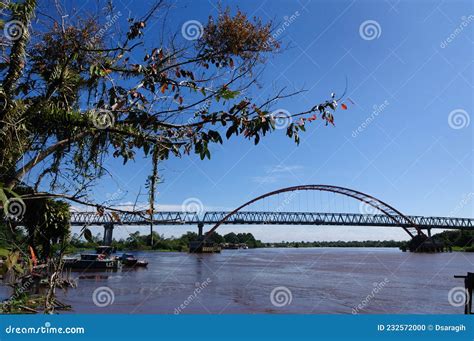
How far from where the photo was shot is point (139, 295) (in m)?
21.6

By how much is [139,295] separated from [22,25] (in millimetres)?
19426

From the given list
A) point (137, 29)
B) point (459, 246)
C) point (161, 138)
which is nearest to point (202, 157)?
point (161, 138)

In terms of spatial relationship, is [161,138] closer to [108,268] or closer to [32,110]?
[32,110]

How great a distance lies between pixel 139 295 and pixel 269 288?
823cm

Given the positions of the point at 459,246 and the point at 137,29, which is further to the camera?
the point at 459,246

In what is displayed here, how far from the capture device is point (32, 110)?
4121 mm

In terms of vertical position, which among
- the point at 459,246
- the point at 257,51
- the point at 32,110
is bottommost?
the point at 459,246

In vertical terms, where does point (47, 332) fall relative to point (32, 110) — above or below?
below

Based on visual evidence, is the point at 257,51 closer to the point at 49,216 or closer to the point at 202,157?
the point at 202,157

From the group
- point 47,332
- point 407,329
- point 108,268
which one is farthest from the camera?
point 108,268

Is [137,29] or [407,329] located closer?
[137,29]

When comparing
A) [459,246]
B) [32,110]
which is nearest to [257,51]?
[32,110]

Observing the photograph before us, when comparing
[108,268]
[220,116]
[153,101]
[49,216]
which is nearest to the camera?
[220,116]

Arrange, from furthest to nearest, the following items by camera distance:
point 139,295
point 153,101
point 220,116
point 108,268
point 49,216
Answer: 1. point 108,268
2. point 139,295
3. point 49,216
4. point 153,101
5. point 220,116
